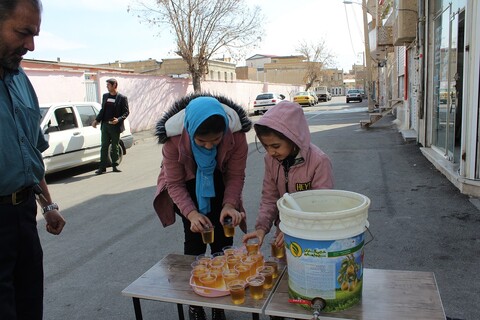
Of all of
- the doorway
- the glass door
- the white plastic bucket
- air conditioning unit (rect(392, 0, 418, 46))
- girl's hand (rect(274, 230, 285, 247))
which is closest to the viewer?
the white plastic bucket

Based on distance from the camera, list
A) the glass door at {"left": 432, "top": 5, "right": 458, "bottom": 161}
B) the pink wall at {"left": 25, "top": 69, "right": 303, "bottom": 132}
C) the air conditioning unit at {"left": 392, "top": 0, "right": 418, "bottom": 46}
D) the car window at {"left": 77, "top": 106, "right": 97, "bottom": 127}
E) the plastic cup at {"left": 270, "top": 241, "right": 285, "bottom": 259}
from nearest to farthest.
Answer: the plastic cup at {"left": 270, "top": 241, "right": 285, "bottom": 259}
the glass door at {"left": 432, "top": 5, "right": 458, "bottom": 161}
the car window at {"left": 77, "top": 106, "right": 97, "bottom": 127}
the air conditioning unit at {"left": 392, "top": 0, "right": 418, "bottom": 46}
the pink wall at {"left": 25, "top": 69, "right": 303, "bottom": 132}

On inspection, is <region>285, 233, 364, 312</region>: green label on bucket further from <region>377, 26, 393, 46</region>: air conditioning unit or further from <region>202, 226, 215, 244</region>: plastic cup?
<region>377, 26, 393, 46</region>: air conditioning unit

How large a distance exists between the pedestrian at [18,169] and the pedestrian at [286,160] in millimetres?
1226

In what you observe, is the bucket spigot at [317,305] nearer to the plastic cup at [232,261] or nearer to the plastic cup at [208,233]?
the plastic cup at [232,261]

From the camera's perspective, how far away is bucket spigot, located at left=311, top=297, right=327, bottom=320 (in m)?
1.86

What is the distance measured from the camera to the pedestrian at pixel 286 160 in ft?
7.77

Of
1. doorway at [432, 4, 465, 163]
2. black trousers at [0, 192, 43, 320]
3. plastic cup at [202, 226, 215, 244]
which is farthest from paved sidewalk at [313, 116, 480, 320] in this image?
black trousers at [0, 192, 43, 320]

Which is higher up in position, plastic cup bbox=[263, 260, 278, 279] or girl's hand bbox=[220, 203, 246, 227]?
girl's hand bbox=[220, 203, 246, 227]

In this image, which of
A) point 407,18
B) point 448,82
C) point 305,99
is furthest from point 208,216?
point 305,99

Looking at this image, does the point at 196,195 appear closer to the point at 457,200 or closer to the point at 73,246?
the point at 73,246

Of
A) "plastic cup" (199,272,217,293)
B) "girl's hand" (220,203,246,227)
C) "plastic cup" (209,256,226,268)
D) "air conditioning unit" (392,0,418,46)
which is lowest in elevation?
"plastic cup" (199,272,217,293)

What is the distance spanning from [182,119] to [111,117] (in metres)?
6.90

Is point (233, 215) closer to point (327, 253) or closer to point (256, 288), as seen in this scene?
point (256, 288)

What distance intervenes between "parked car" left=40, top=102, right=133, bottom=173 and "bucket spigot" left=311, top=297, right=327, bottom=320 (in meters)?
7.70
